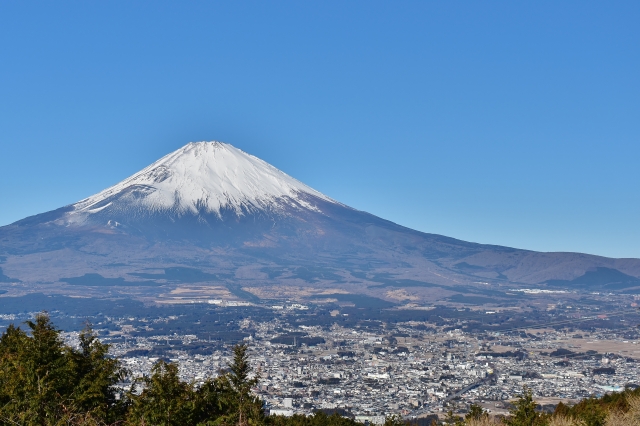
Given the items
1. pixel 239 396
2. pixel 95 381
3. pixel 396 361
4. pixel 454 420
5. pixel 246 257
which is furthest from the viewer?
pixel 246 257

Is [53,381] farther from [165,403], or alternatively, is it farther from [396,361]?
A: [396,361]

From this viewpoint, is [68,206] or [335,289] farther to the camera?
[68,206]

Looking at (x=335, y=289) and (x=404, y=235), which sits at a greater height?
(x=404, y=235)

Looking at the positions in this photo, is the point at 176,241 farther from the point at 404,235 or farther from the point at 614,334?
the point at 614,334

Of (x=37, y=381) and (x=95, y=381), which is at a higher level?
(x=37, y=381)

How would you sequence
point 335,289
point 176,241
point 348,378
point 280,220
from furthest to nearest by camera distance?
point 280,220, point 176,241, point 335,289, point 348,378

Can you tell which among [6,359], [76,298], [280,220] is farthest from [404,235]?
[6,359]

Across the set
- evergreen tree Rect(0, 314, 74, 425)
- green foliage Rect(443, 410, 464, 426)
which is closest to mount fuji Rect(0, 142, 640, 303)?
green foliage Rect(443, 410, 464, 426)

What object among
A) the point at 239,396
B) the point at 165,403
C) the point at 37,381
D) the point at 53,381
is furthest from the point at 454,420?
the point at 37,381
